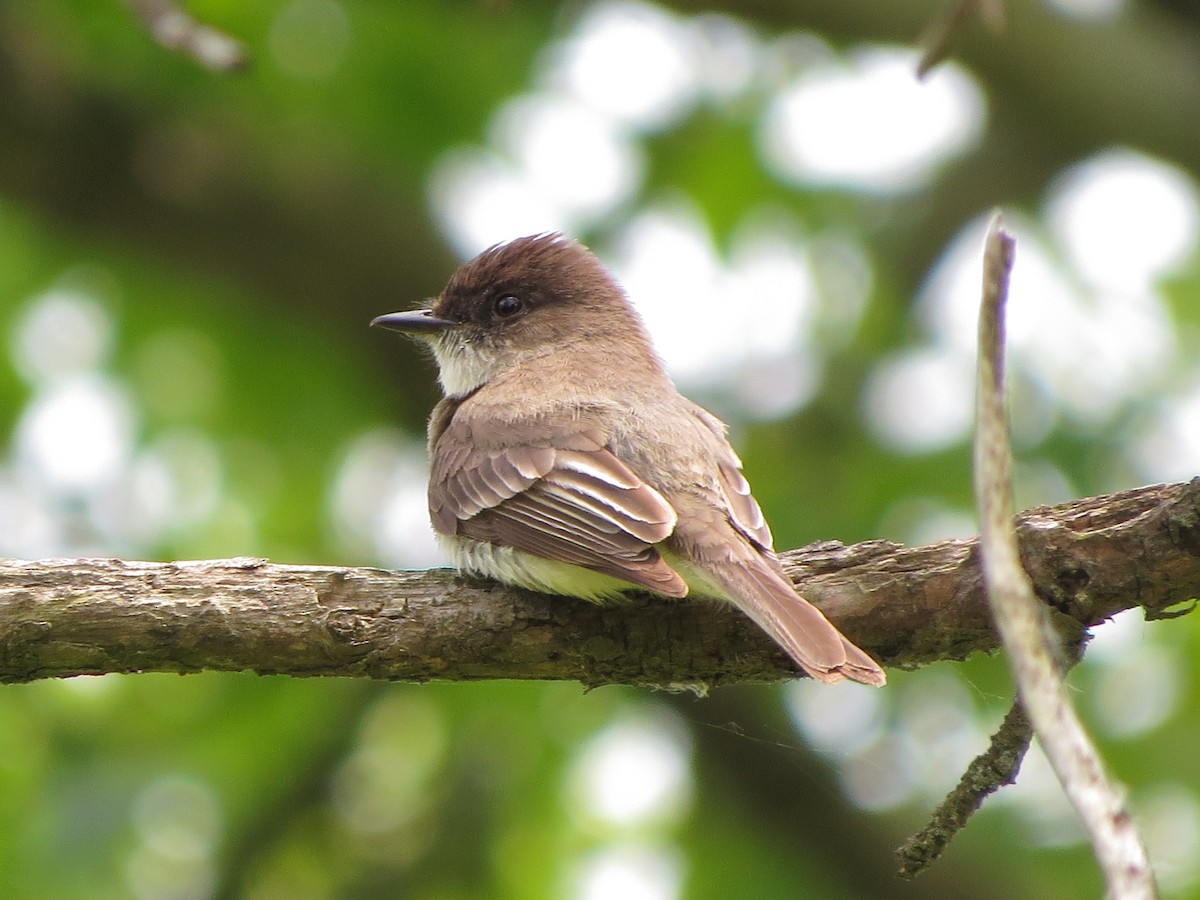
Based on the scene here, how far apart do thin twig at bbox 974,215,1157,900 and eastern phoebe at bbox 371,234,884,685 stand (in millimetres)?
1186

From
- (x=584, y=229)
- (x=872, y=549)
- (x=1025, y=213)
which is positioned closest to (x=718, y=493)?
(x=872, y=549)

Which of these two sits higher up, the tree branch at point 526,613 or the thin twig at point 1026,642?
the tree branch at point 526,613

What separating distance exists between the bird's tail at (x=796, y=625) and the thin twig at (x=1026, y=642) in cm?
98

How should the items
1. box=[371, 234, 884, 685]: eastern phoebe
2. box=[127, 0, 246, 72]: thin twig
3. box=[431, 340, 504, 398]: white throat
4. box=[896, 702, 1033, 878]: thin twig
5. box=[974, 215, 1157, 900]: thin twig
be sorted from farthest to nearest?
box=[431, 340, 504, 398]: white throat → box=[127, 0, 246, 72]: thin twig → box=[371, 234, 884, 685]: eastern phoebe → box=[896, 702, 1033, 878]: thin twig → box=[974, 215, 1157, 900]: thin twig

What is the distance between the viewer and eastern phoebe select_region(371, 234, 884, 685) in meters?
3.83

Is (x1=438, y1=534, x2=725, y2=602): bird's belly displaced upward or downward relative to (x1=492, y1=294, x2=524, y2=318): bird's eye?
downward

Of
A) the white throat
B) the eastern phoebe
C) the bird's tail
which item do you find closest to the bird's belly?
the eastern phoebe

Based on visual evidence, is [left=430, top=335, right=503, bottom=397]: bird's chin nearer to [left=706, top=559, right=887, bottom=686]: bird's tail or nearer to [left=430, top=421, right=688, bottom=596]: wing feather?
[left=430, top=421, right=688, bottom=596]: wing feather

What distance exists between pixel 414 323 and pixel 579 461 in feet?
6.14

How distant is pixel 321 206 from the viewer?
8.97 meters

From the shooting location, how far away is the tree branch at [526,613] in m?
3.50

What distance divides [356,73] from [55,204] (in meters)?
1.92

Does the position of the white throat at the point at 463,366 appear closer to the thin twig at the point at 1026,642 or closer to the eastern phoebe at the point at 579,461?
the eastern phoebe at the point at 579,461

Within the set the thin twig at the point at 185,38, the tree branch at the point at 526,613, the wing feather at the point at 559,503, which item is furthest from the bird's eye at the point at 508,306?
the tree branch at the point at 526,613
